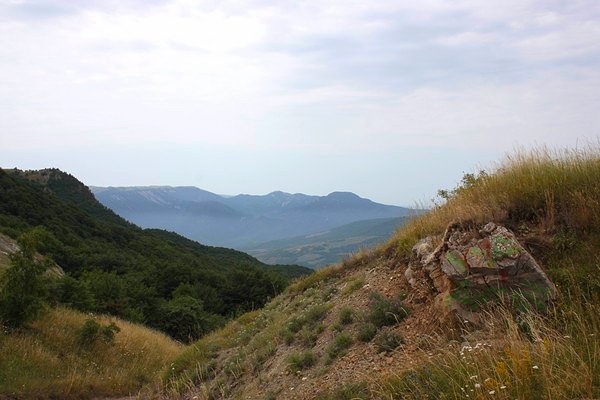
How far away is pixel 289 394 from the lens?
6371 millimetres

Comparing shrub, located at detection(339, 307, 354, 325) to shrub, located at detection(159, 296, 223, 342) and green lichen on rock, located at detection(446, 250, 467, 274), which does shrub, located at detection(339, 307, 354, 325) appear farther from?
shrub, located at detection(159, 296, 223, 342)

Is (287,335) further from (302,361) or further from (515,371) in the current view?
(515,371)

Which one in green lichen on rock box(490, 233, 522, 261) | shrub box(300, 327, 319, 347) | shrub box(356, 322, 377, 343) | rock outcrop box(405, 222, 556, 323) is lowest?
shrub box(300, 327, 319, 347)

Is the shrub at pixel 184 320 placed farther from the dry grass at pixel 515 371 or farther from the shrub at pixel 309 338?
the dry grass at pixel 515 371

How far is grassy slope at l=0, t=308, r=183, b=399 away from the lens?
932 centimetres

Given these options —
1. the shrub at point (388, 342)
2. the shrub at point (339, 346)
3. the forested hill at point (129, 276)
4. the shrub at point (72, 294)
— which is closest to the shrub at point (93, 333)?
the forested hill at point (129, 276)

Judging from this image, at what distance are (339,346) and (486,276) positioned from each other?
2.33 m

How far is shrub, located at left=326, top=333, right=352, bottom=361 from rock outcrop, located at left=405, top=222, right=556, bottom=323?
1429 mm

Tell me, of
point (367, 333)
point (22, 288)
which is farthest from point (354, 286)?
point (22, 288)

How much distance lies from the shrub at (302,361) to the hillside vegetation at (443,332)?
0.02 meters

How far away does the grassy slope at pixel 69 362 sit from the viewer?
9320 millimetres

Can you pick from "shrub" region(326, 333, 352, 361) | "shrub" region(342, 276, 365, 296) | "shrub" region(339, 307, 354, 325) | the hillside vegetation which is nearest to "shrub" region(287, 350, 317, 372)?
the hillside vegetation

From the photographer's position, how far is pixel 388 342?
617 centimetres

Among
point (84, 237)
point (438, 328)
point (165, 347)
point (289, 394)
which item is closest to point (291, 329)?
point (289, 394)
